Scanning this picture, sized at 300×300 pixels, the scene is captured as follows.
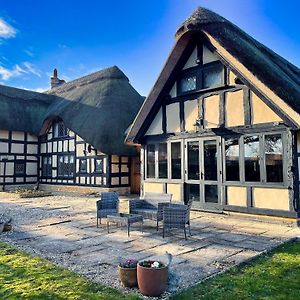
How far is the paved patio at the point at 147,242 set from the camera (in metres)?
4.80

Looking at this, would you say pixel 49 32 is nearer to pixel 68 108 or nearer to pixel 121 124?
pixel 121 124

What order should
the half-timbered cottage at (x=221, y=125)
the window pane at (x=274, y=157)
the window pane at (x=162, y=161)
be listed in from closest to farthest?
1. the half-timbered cottage at (x=221, y=125)
2. the window pane at (x=274, y=157)
3. the window pane at (x=162, y=161)

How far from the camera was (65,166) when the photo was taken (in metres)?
20.5

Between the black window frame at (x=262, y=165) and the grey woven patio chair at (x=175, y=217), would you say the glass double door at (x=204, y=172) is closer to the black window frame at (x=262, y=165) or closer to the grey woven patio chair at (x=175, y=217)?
the black window frame at (x=262, y=165)

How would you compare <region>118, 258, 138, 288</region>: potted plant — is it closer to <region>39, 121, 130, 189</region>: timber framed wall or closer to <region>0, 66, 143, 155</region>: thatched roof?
<region>0, 66, 143, 155</region>: thatched roof

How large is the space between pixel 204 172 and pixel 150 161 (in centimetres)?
273

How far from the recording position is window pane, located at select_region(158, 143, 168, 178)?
11.7 metres

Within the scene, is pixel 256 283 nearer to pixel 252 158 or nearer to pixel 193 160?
pixel 252 158

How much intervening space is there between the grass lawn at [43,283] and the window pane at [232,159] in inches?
252

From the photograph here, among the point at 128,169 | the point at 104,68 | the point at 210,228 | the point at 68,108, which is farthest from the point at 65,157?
the point at 210,228

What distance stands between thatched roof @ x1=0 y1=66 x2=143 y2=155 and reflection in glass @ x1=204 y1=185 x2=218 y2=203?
26.1 feet

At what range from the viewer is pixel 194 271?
459 cm

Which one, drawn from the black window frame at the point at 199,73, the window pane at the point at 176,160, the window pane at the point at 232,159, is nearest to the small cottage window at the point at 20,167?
the window pane at the point at 176,160

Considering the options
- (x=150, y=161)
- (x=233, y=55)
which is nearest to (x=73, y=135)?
(x=150, y=161)
